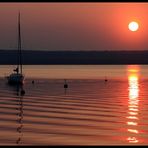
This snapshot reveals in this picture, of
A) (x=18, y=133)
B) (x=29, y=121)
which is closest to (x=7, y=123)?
(x=29, y=121)

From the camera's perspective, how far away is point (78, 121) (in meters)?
24.8

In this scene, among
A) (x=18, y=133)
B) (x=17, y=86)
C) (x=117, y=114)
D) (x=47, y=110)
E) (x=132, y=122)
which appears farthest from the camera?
(x=17, y=86)

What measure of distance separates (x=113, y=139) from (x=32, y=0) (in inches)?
681

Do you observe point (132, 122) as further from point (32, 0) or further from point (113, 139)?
point (32, 0)

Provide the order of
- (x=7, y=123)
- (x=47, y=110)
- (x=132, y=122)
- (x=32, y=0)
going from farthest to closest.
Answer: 1. (x=47, y=110)
2. (x=132, y=122)
3. (x=7, y=123)
4. (x=32, y=0)

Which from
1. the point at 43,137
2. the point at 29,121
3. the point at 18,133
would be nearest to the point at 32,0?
the point at 43,137

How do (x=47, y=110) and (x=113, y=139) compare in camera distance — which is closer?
(x=113, y=139)

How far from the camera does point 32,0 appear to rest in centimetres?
191

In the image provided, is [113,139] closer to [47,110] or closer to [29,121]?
[29,121]

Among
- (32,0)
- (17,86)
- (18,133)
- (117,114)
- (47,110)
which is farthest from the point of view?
(17,86)

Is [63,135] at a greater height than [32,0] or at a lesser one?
lesser

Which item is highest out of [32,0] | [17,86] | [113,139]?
[17,86]

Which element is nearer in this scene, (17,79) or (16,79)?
(17,79)

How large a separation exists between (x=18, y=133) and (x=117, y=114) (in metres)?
11.8
